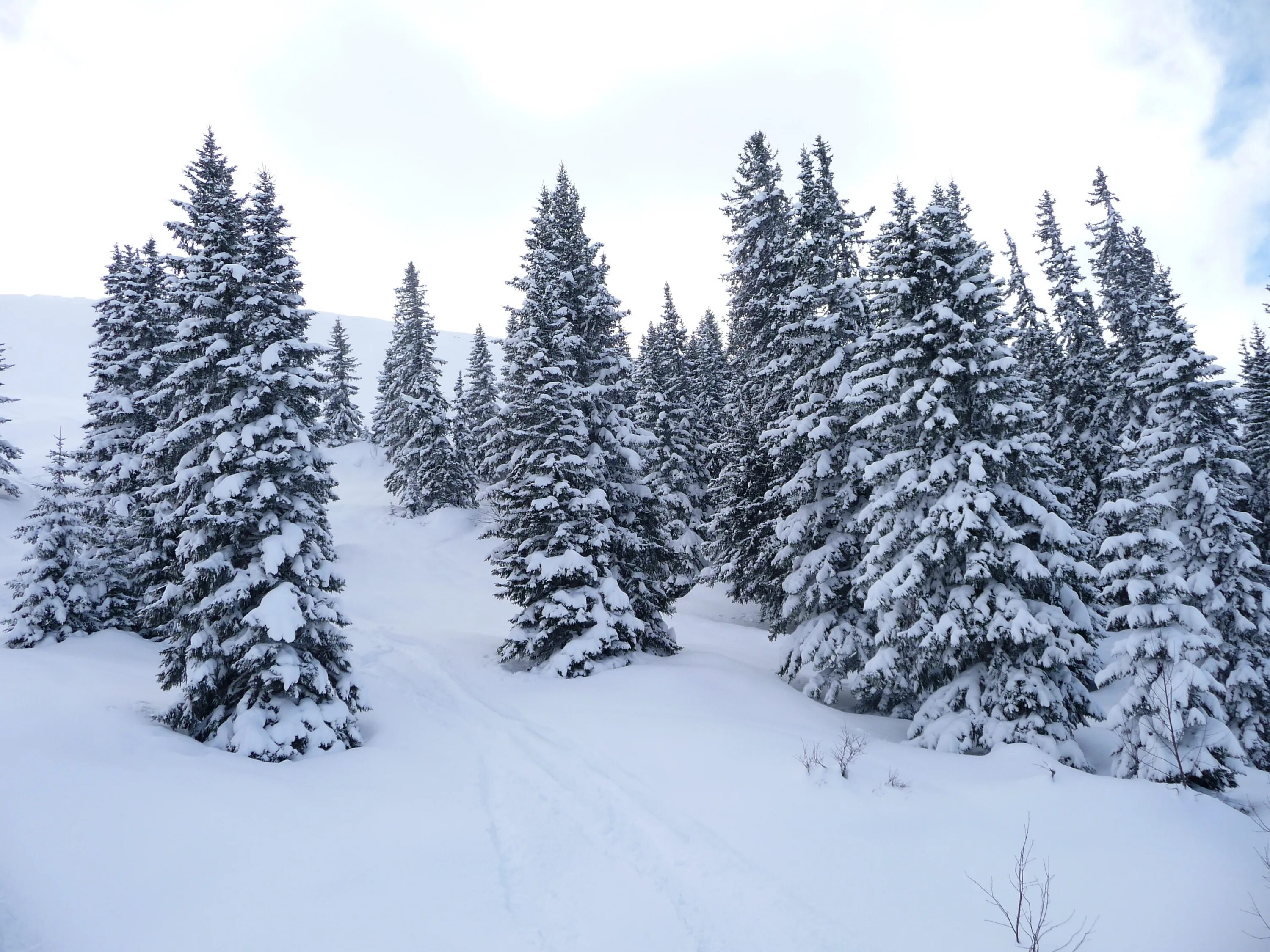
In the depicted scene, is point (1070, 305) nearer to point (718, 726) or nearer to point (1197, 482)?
point (1197, 482)

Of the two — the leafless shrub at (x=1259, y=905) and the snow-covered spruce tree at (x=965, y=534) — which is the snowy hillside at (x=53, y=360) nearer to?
the snow-covered spruce tree at (x=965, y=534)

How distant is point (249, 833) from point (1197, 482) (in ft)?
69.3

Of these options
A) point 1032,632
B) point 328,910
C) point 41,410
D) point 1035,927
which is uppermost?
point 41,410

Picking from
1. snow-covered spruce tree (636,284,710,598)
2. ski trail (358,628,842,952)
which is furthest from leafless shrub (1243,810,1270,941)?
snow-covered spruce tree (636,284,710,598)

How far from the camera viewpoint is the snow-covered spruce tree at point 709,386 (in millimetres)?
36938

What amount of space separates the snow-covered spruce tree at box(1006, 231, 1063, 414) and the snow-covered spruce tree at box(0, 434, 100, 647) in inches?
1461

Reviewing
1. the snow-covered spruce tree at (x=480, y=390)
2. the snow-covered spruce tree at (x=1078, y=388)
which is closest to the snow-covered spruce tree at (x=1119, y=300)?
the snow-covered spruce tree at (x=1078, y=388)

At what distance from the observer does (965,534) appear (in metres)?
12.6

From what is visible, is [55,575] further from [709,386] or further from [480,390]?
[709,386]

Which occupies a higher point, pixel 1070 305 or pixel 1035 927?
pixel 1070 305

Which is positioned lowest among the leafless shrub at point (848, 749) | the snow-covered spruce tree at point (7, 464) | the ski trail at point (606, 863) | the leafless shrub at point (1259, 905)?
the leafless shrub at point (1259, 905)

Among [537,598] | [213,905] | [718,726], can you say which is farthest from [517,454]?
[213,905]

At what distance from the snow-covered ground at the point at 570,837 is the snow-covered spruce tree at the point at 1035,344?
73.6 feet

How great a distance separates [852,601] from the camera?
17.0m
